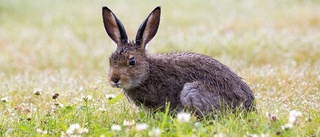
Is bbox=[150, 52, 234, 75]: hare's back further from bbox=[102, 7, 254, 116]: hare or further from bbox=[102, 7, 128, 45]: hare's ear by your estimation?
bbox=[102, 7, 128, 45]: hare's ear

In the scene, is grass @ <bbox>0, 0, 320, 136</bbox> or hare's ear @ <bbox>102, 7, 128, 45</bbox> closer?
grass @ <bbox>0, 0, 320, 136</bbox>

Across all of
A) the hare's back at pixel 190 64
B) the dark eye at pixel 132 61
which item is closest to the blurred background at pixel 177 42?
the hare's back at pixel 190 64

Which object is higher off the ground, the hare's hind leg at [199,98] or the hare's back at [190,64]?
the hare's back at [190,64]

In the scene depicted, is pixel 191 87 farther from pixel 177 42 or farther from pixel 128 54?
pixel 177 42

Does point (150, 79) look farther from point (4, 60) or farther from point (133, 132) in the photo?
point (4, 60)

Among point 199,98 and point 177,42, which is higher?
point 177,42

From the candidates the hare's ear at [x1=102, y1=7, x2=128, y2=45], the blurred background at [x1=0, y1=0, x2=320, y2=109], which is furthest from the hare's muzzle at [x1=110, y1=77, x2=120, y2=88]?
the blurred background at [x1=0, y1=0, x2=320, y2=109]

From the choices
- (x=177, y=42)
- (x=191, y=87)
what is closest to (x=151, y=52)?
(x=177, y=42)

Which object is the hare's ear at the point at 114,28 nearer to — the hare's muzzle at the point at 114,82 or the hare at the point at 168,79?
the hare at the point at 168,79
